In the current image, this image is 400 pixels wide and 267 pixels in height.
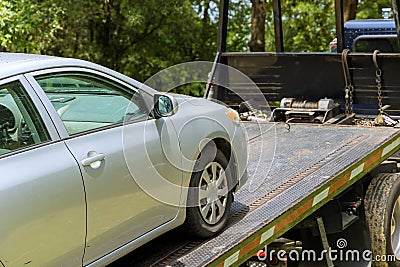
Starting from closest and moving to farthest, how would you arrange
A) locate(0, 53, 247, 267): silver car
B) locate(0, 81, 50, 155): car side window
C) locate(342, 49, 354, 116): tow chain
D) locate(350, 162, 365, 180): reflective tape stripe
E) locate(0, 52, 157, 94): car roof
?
locate(0, 53, 247, 267): silver car → locate(0, 81, 50, 155): car side window → locate(0, 52, 157, 94): car roof → locate(350, 162, 365, 180): reflective tape stripe → locate(342, 49, 354, 116): tow chain

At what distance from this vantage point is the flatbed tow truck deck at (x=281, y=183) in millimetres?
4480

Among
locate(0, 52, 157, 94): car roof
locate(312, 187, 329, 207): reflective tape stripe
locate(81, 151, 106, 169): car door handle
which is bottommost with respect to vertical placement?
locate(312, 187, 329, 207): reflective tape stripe

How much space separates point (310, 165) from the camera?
603 centimetres

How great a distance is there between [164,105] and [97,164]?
85 cm

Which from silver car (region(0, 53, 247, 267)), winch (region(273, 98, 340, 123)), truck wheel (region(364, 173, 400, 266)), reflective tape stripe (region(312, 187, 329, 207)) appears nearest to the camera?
silver car (region(0, 53, 247, 267))

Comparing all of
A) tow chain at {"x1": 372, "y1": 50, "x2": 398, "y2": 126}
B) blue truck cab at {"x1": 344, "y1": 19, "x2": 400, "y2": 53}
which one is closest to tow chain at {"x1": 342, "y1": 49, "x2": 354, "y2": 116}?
tow chain at {"x1": 372, "y1": 50, "x2": 398, "y2": 126}

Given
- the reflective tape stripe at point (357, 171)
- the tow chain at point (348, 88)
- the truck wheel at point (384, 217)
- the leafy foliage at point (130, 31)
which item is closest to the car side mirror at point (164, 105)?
the reflective tape stripe at point (357, 171)

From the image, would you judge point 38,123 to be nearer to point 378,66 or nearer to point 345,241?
point 345,241

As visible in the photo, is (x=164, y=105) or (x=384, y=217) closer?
(x=164, y=105)

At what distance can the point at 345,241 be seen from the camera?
623cm

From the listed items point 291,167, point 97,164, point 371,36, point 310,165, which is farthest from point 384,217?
point 371,36

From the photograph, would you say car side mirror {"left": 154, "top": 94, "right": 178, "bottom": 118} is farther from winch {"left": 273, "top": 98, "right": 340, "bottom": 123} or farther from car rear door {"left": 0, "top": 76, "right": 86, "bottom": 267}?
winch {"left": 273, "top": 98, "right": 340, "bottom": 123}

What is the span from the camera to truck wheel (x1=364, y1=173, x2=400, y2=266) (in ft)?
20.0

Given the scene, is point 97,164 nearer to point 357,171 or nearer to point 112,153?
point 112,153
